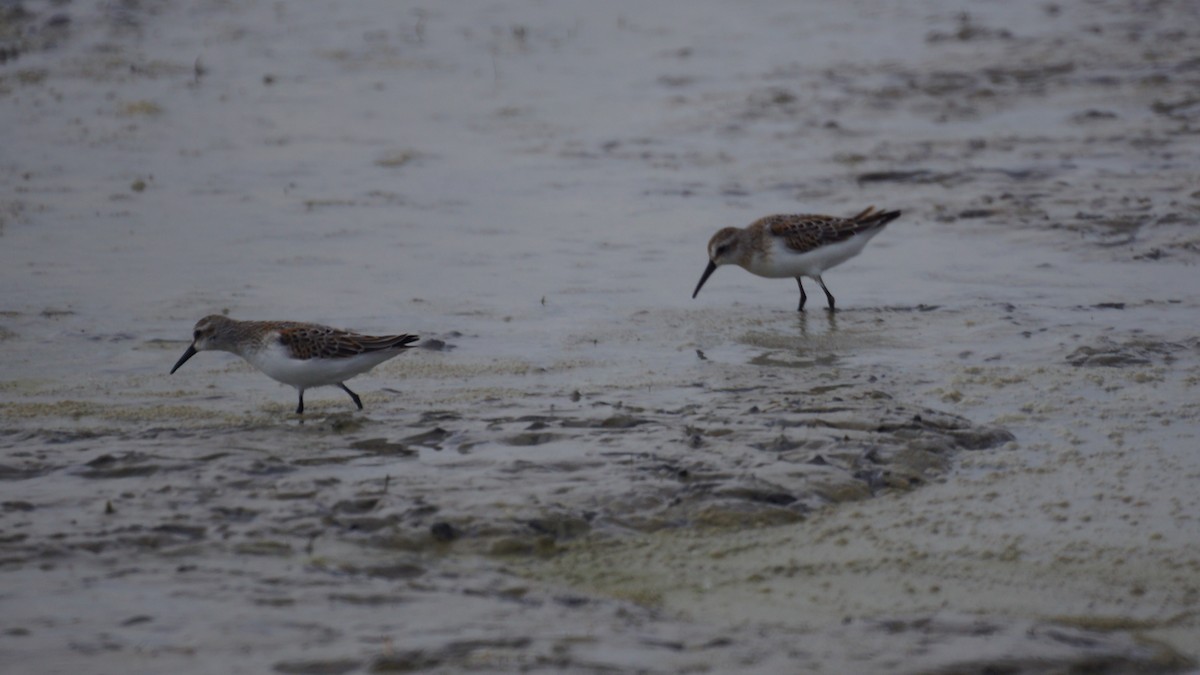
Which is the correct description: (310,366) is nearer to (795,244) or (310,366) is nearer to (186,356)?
(186,356)

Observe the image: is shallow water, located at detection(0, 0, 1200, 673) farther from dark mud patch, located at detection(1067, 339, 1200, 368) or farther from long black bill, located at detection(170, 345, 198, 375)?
long black bill, located at detection(170, 345, 198, 375)

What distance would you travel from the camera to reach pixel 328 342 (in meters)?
8.24

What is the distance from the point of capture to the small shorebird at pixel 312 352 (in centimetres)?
821

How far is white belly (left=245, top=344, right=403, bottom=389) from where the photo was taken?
8211 mm

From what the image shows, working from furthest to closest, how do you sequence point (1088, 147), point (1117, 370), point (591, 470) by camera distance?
1. point (1088, 147)
2. point (1117, 370)
3. point (591, 470)

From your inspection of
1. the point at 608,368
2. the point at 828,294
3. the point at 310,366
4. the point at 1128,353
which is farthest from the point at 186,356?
the point at 1128,353

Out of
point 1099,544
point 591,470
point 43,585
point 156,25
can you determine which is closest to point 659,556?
point 591,470

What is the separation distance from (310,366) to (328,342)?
0.57ft

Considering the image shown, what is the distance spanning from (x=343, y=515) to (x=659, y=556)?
1425mm

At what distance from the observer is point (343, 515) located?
6.38m

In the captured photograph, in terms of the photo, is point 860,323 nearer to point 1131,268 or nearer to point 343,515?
point 1131,268

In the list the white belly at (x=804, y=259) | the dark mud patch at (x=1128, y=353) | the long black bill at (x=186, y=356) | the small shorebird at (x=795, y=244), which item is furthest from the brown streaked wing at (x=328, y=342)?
the dark mud patch at (x=1128, y=353)

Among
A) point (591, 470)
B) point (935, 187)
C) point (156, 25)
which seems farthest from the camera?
point (156, 25)

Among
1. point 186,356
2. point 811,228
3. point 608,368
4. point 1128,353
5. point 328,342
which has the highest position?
point 811,228
